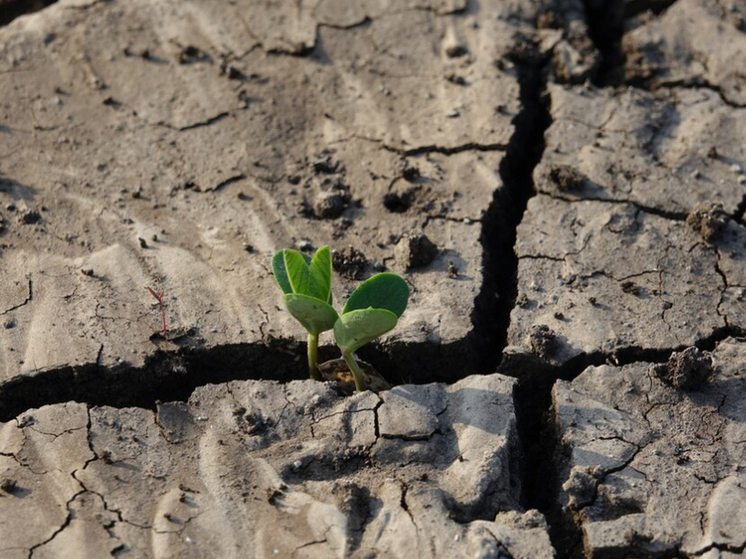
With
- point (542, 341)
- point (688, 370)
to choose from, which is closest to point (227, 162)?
point (542, 341)

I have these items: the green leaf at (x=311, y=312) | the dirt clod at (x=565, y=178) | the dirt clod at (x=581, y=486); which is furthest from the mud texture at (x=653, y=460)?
the dirt clod at (x=565, y=178)

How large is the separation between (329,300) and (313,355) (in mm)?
210

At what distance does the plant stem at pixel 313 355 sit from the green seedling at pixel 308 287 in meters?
0.04

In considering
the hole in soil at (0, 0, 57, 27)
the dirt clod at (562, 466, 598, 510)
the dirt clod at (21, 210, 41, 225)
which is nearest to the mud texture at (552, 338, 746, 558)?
the dirt clod at (562, 466, 598, 510)

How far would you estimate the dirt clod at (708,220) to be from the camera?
379 centimetres

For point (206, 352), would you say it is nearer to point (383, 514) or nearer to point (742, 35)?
point (383, 514)

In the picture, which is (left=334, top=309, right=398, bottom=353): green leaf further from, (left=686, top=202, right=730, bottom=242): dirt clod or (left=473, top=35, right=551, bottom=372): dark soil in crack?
(left=686, top=202, right=730, bottom=242): dirt clod

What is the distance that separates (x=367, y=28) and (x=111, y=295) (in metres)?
1.86

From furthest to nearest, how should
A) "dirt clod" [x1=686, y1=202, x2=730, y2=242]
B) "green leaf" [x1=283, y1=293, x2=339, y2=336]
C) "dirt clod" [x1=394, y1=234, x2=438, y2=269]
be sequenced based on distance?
"dirt clod" [x1=686, y1=202, x2=730, y2=242] < "dirt clod" [x1=394, y1=234, x2=438, y2=269] < "green leaf" [x1=283, y1=293, x2=339, y2=336]

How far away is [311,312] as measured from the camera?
10.3 feet

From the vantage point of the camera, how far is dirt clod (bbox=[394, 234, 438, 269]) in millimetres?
3678

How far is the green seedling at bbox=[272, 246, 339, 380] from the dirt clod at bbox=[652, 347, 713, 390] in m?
1.04

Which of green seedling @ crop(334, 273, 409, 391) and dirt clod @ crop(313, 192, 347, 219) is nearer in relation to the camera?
green seedling @ crop(334, 273, 409, 391)

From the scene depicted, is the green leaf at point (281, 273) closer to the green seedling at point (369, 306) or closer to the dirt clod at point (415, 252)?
the green seedling at point (369, 306)
